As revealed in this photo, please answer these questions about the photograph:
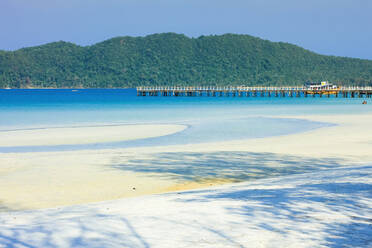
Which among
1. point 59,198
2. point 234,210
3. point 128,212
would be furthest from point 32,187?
point 234,210

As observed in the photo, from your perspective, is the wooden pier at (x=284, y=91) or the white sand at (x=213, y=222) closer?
the white sand at (x=213, y=222)

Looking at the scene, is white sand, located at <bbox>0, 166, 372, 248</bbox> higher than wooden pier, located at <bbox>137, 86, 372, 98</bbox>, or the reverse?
wooden pier, located at <bbox>137, 86, 372, 98</bbox>

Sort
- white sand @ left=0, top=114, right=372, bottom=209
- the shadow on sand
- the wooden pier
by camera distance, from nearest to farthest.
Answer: white sand @ left=0, top=114, right=372, bottom=209, the shadow on sand, the wooden pier

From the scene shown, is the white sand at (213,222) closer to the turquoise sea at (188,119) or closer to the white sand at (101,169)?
the white sand at (101,169)

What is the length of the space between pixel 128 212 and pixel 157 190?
409cm

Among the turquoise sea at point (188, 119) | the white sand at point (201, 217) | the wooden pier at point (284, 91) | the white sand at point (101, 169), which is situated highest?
the wooden pier at point (284, 91)

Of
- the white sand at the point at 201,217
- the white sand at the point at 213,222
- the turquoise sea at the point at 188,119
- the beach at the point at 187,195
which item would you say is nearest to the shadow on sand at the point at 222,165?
the beach at the point at 187,195

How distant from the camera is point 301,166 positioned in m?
12.8

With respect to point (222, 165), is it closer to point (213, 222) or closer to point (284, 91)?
point (213, 222)

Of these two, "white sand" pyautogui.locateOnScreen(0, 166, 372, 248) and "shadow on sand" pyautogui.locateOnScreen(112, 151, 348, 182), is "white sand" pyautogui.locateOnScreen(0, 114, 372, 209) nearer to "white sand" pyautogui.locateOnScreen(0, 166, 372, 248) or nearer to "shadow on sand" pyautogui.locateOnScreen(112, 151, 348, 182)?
"shadow on sand" pyautogui.locateOnScreen(112, 151, 348, 182)

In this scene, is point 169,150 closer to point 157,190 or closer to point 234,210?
point 157,190

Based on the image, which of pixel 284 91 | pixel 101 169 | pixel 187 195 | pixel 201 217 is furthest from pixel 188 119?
pixel 284 91

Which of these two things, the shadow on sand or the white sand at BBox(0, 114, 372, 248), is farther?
the shadow on sand

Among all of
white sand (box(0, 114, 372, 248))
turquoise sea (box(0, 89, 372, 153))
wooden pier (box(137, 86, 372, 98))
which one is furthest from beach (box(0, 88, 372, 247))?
wooden pier (box(137, 86, 372, 98))
